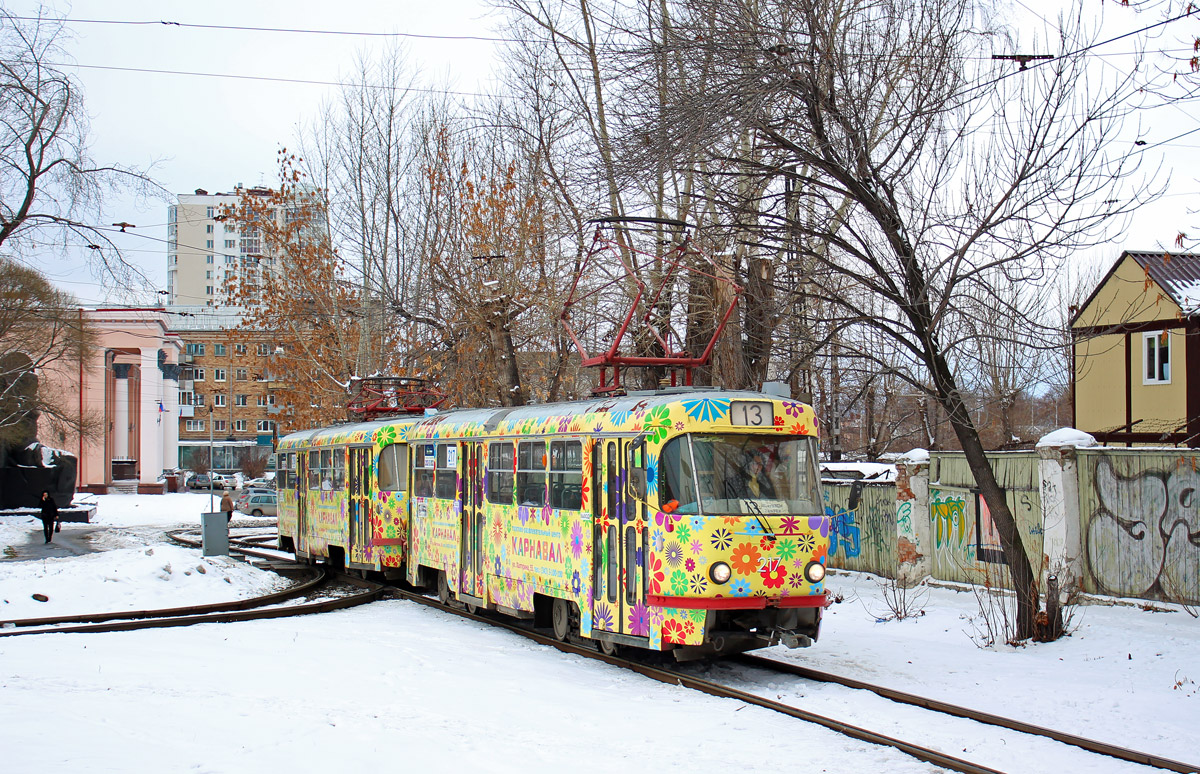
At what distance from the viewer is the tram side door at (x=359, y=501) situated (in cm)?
1795

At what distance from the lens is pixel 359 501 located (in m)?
18.4

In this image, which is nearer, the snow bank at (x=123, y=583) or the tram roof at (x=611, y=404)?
the tram roof at (x=611, y=404)

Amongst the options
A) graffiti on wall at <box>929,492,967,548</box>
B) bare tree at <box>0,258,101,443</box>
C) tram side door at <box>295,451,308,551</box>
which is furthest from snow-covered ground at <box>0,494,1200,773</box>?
bare tree at <box>0,258,101,443</box>

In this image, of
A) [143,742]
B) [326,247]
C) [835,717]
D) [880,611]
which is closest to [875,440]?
[326,247]

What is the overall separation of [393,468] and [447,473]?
8.03 ft

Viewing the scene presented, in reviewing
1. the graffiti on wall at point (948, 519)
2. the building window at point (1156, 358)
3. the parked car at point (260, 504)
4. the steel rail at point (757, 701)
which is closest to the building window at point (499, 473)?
the steel rail at point (757, 701)

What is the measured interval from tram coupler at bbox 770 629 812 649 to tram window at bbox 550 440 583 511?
2.52 metres

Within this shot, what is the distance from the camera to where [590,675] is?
10.3 m

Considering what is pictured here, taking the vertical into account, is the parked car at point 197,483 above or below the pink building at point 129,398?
below

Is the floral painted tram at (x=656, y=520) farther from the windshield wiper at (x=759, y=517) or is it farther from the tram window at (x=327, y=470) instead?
the tram window at (x=327, y=470)

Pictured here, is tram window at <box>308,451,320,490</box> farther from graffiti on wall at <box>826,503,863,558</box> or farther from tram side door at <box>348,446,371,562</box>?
graffiti on wall at <box>826,503,863,558</box>

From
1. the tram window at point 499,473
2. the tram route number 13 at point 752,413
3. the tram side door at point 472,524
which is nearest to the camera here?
the tram route number 13 at point 752,413

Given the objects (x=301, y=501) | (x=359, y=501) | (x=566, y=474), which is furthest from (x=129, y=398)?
(x=566, y=474)

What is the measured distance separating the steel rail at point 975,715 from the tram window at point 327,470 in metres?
11.1
